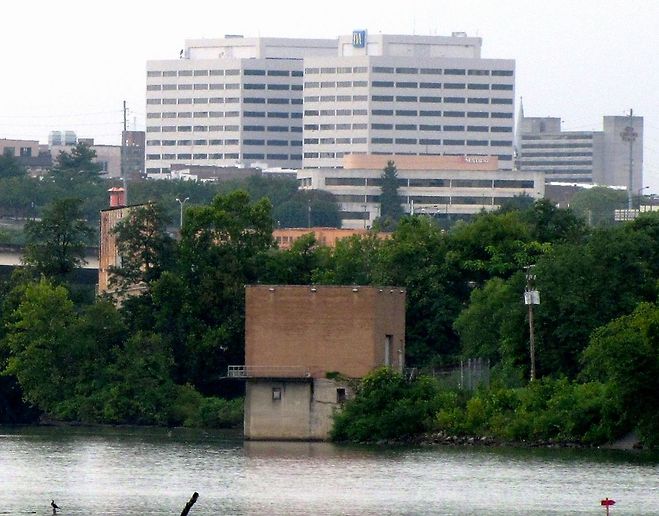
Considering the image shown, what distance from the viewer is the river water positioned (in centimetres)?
6122

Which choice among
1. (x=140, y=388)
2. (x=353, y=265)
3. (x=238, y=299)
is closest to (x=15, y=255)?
(x=353, y=265)

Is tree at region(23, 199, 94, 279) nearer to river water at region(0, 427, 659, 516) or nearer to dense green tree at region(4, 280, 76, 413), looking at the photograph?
dense green tree at region(4, 280, 76, 413)

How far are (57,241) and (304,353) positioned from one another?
30211 mm

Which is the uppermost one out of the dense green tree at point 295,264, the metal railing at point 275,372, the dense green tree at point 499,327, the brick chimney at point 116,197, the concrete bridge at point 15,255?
the brick chimney at point 116,197

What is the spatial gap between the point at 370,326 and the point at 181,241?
78.4 ft

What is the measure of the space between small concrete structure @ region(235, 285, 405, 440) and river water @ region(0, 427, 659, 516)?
217 cm

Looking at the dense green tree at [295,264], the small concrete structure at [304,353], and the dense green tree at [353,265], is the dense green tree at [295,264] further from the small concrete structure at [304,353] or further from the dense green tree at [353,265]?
the small concrete structure at [304,353]

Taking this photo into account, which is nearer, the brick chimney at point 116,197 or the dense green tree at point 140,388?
the dense green tree at point 140,388

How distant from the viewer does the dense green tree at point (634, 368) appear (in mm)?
79812

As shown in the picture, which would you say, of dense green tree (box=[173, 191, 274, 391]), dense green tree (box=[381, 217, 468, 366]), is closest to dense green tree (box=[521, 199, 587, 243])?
dense green tree (box=[381, 217, 468, 366])

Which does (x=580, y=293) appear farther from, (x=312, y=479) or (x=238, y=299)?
(x=312, y=479)

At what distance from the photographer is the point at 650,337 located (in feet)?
267

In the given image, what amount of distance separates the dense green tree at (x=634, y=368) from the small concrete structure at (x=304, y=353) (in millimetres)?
13971

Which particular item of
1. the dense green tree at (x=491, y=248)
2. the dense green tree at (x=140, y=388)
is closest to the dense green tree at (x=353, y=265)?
the dense green tree at (x=491, y=248)
